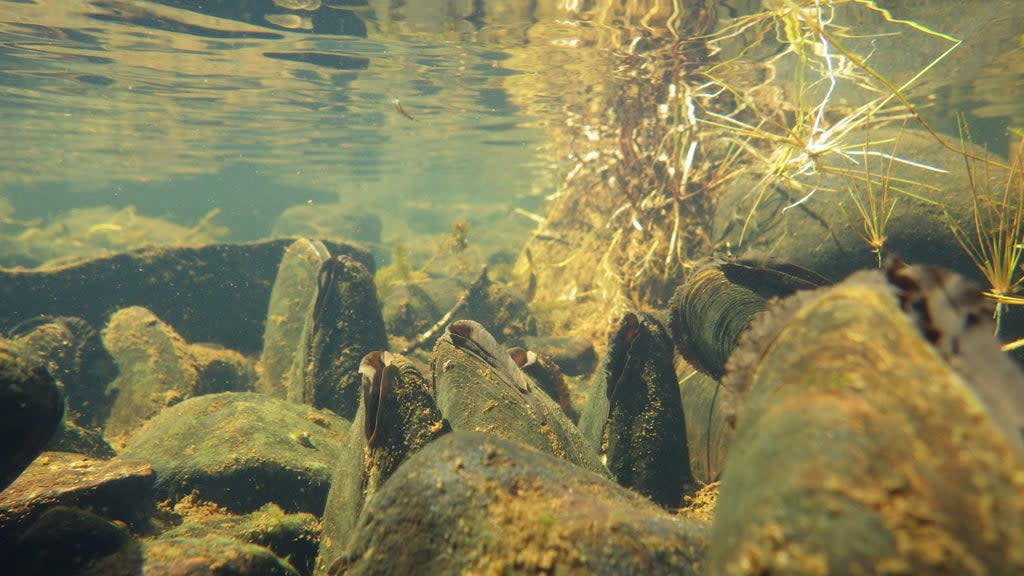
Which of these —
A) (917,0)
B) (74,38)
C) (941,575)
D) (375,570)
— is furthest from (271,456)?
(74,38)

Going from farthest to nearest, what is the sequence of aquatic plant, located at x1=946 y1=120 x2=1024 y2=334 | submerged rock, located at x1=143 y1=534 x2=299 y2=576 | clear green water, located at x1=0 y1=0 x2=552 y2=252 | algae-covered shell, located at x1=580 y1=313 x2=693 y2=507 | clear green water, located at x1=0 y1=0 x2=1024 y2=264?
clear green water, located at x1=0 y1=0 x2=552 y2=252 < clear green water, located at x1=0 y1=0 x2=1024 y2=264 < aquatic plant, located at x1=946 y1=120 x2=1024 y2=334 < algae-covered shell, located at x1=580 y1=313 x2=693 y2=507 < submerged rock, located at x1=143 y1=534 x2=299 y2=576

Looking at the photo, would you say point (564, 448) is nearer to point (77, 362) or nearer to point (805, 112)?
point (77, 362)

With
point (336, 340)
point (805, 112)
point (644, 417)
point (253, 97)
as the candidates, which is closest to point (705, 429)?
point (644, 417)

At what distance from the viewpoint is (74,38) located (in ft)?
45.6

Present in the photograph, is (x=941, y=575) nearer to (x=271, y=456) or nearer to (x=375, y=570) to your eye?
(x=375, y=570)

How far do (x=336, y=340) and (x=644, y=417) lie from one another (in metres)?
3.14

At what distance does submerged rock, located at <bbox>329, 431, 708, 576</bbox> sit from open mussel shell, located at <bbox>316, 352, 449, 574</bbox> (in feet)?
2.53

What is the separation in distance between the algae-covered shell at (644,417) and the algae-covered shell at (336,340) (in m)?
2.74

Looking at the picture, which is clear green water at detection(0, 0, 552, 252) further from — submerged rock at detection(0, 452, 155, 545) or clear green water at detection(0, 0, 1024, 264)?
submerged rock at detection(0, 452, 155, 545)

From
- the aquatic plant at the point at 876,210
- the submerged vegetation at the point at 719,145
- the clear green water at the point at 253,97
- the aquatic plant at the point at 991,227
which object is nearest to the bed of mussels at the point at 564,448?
the aquatic plant at the point at 991,227

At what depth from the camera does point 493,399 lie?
2.73 meters

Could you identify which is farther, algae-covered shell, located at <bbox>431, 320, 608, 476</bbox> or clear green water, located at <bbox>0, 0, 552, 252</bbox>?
clear green water, located at <bbox>0, 0, 552, 252</bbox>

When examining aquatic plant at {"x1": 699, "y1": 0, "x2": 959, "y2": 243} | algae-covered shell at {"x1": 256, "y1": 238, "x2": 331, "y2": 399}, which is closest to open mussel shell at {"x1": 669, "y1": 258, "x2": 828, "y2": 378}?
aquatic plant at {"x1": 699, "y1": 0, "x2": 959, "y2": 243}

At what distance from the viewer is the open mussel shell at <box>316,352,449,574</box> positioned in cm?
233
